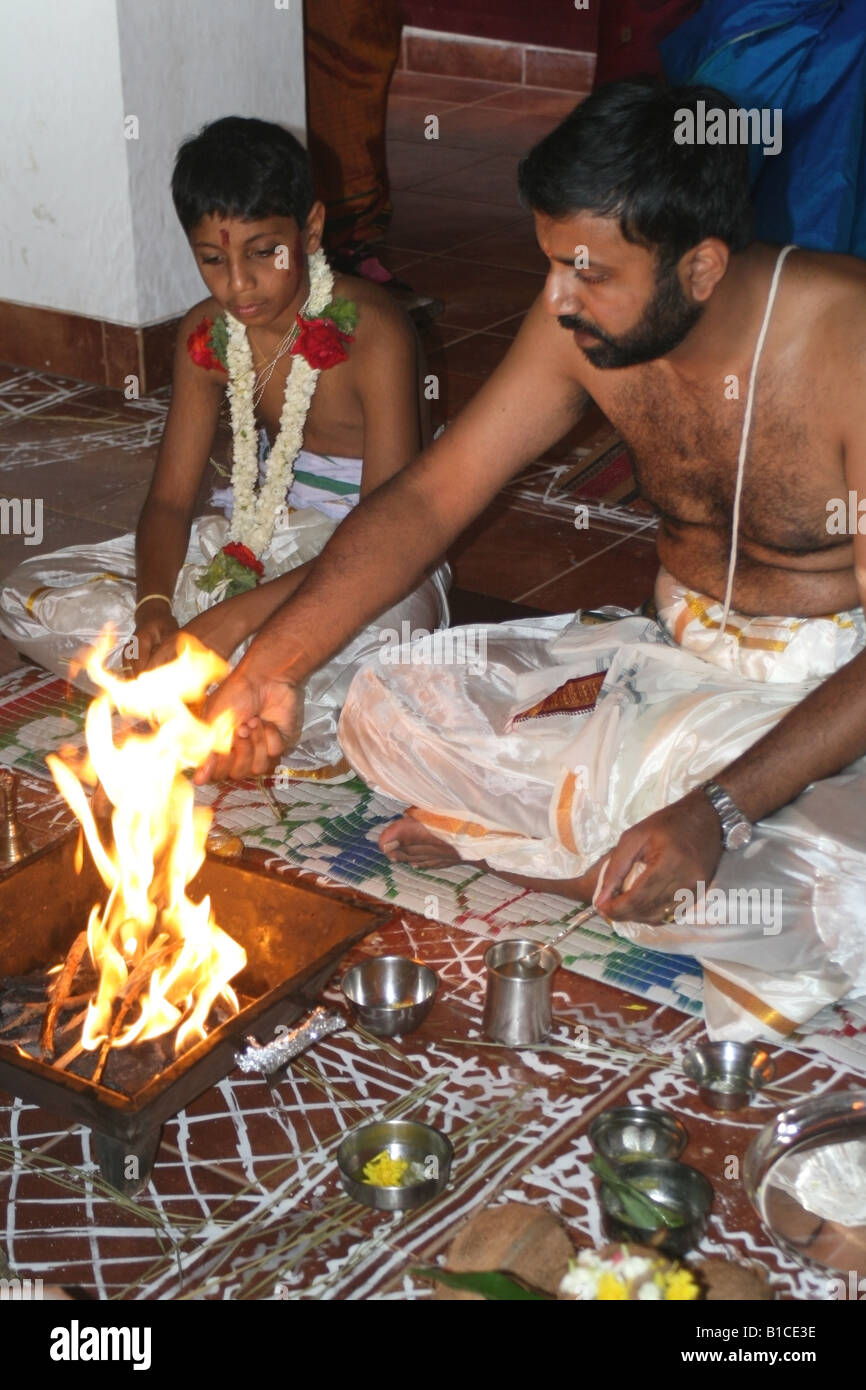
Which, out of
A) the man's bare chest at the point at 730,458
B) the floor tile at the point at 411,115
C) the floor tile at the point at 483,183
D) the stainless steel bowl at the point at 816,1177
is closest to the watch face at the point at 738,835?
the stainless steel bowl at the point at 816,1177

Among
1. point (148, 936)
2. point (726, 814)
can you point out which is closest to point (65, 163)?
point (148, 936)

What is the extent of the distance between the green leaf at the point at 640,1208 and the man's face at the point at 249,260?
6.47 ft

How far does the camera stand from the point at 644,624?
326 cm

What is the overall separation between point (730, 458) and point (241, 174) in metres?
1.18

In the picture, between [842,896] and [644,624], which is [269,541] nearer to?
[644,624]

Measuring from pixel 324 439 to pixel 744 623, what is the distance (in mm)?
1282

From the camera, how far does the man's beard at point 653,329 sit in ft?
8.73

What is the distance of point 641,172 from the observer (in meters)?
2.55

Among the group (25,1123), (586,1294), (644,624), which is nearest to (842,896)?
(644,624)

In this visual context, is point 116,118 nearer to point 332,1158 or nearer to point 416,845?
point 416,845

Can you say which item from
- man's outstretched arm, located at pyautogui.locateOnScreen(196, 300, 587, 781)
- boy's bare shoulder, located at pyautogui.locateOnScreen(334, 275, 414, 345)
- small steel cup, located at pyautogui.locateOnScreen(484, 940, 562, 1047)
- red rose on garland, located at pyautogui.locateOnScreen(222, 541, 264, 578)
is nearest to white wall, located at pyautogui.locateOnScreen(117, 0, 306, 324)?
boy's bare shoulder, located at pyautogui.locateOnScreen(334, 275, 414, 345)

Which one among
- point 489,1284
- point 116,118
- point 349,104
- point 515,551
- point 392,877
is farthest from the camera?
point 349,104

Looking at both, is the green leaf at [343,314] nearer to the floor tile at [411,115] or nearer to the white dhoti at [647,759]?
the white dhoti at [647,759]

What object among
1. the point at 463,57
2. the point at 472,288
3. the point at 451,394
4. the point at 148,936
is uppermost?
the point at 463,57
